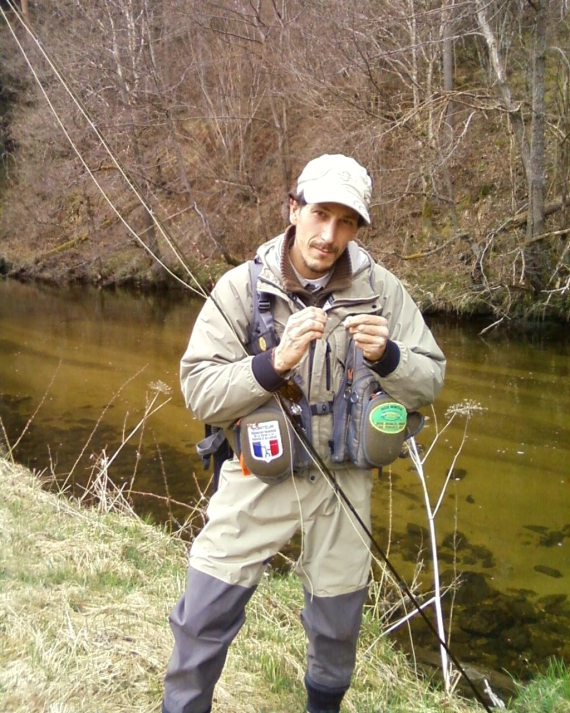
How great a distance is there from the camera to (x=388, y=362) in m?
2.12

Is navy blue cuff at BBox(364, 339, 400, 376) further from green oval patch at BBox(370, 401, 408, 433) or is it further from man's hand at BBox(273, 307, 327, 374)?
man's hand at BBox(273, 307, 327, 374)

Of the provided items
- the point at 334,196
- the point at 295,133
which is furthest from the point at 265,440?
the point at 295,133

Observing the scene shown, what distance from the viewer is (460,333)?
12.1 meters

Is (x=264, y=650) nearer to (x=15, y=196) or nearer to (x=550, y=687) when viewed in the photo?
(x=550, y=687)

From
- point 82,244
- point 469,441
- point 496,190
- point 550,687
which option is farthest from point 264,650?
point 82,244

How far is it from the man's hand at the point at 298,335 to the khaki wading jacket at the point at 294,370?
111mm

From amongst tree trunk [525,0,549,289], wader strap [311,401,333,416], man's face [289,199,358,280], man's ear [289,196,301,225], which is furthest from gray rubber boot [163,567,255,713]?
A: tree trunk [525,0,549,289]

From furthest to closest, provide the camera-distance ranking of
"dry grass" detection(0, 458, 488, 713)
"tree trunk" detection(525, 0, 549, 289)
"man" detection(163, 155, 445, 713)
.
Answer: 1. "tree trunk" detection(525, 0, 549, 289)
2. "dry grass" detection(0, 458, 488, 713)
3. "man" detection(163, 155, 445, 713)

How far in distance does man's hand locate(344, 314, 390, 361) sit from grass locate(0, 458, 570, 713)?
144 centimetres

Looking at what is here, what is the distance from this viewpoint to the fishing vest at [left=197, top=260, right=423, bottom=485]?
6.98ft

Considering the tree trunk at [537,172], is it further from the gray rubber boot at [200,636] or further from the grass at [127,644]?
the gray rubber boot at [200,636]

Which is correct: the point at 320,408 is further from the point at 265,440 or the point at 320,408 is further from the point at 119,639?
the point at 119,639

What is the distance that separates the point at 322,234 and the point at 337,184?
16 centimetres

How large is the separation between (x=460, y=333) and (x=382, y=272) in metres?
10.1
